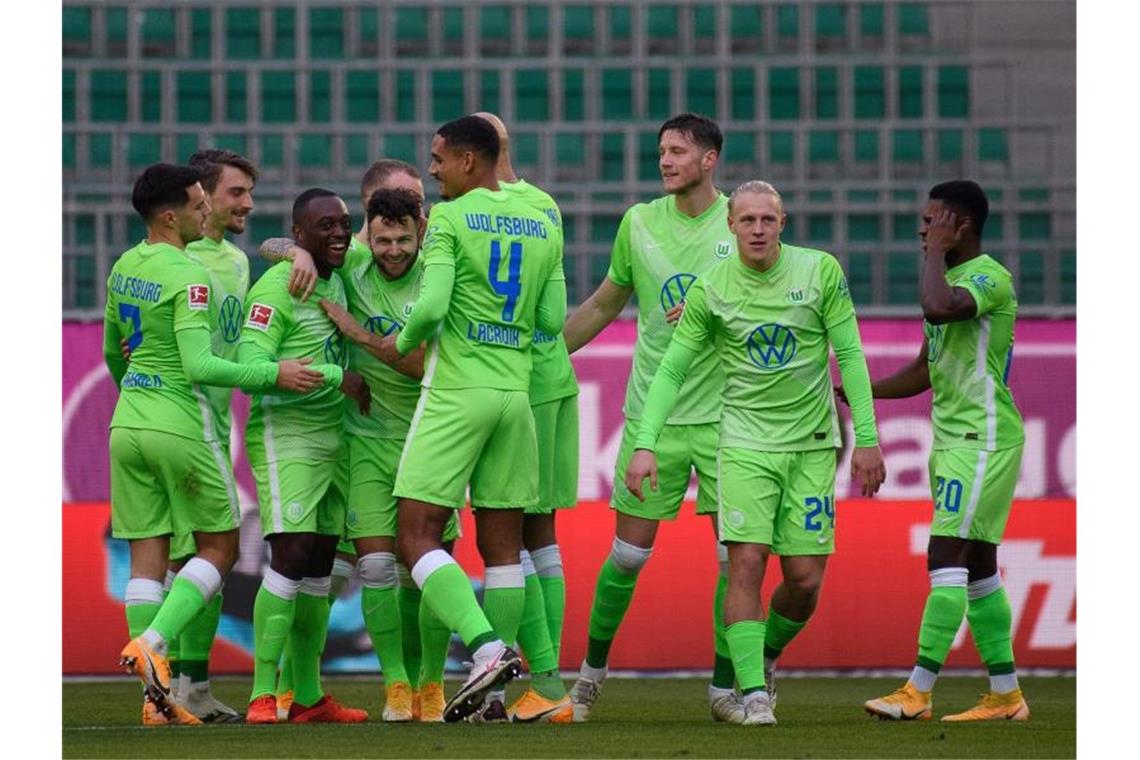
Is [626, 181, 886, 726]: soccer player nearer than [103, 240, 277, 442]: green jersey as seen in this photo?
Yes

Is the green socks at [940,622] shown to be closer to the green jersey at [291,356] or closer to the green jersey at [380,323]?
the green jersey at [380,323]

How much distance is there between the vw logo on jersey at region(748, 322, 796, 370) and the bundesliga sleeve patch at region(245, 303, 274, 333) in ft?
5.70

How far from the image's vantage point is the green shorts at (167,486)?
24.5ft

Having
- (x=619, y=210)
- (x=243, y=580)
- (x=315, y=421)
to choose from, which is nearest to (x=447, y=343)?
(x=315, y=421)

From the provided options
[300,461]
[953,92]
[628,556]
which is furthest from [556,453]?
[953,92]

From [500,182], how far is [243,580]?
14.3 ft

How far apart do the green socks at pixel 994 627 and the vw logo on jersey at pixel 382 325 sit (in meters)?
2.40

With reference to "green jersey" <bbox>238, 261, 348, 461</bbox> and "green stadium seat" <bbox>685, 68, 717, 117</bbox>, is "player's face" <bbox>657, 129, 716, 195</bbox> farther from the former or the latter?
"green stadium seat" <bbox>685, 68, 717, 117</bbox>

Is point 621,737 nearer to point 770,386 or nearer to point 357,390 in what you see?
point 770,386

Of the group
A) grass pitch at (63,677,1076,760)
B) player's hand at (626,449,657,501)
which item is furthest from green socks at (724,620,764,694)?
player's hand at (626,449,657,501)

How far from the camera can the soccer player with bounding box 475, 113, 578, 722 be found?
738 cm

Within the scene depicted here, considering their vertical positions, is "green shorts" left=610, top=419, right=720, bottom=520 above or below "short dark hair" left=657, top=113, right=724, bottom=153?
below

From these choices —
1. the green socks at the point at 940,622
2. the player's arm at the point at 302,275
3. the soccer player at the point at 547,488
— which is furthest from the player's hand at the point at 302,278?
the green socks at the point at 940,622
